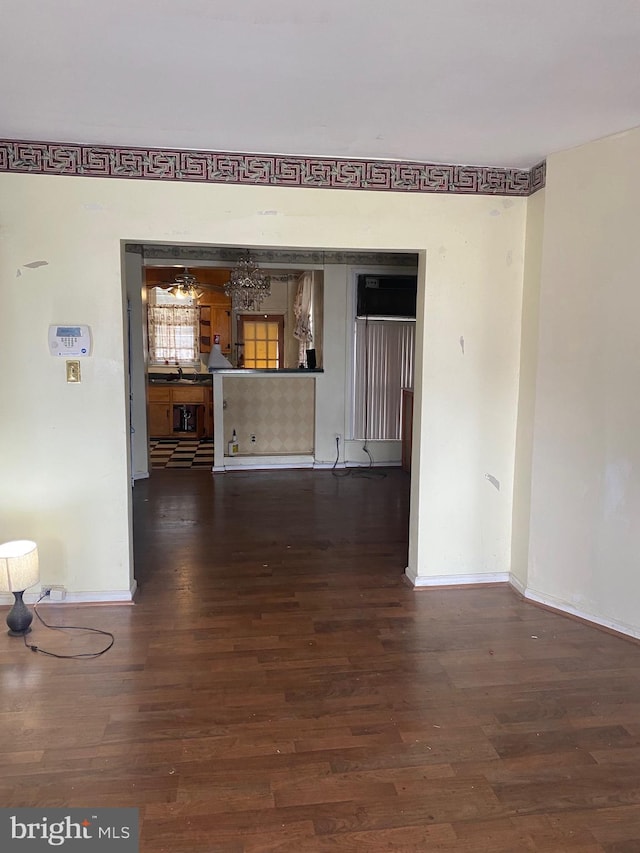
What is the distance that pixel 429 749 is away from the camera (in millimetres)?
1996

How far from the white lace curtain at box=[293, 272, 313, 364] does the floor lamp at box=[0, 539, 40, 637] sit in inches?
200

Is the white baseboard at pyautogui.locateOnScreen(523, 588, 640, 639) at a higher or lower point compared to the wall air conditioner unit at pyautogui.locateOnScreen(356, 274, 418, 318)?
lower

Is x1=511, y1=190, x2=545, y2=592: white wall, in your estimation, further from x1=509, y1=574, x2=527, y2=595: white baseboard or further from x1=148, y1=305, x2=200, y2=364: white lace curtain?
x1=148, y1=305, x2=200, y2=364: white lace curtain

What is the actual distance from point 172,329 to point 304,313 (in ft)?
8.40

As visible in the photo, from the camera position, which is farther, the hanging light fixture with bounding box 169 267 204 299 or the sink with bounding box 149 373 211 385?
the sink with bounding box 149 373 211 385

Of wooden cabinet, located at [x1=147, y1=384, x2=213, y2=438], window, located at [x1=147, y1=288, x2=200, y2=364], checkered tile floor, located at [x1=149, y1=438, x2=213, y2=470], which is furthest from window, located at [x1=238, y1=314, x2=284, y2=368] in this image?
checkered tile floor, located at [x1=149, y1=438, x2=213, y2=470]

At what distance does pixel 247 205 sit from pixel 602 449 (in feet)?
6.90

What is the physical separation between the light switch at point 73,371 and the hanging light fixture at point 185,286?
486 centimetres

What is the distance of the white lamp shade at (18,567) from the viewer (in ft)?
8.72

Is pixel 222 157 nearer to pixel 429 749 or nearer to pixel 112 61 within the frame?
pixel 112 61

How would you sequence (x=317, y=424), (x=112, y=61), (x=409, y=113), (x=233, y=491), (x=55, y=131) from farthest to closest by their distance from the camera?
1. (x=317, y=424)
2. (x=233, y=491)
3. (x=55, y=131)
4. (x=409, y=113)
5. (x=112, y=61)

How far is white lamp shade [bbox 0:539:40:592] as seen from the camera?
266 centimetres

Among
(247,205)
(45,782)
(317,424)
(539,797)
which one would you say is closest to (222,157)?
(247,205)

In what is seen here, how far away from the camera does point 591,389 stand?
281cm
